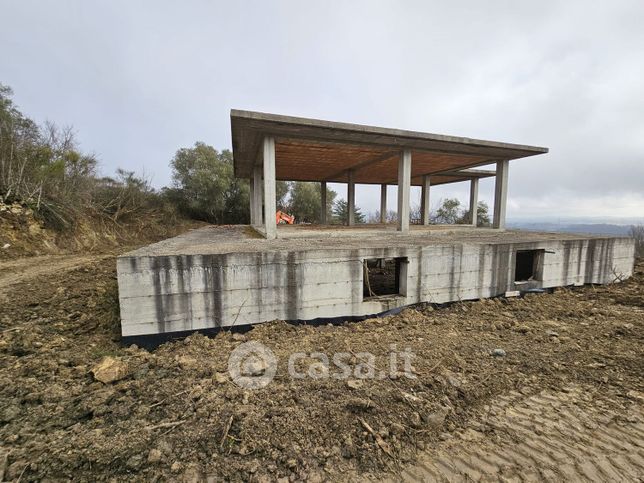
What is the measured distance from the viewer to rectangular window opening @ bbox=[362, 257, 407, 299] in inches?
205

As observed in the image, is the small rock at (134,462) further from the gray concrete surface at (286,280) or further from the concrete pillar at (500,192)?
the concrete pillar at (500,192)

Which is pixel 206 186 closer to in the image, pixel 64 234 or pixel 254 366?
pixel 64 234

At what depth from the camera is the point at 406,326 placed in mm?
4531

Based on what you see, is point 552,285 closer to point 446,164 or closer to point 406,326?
point 406,326

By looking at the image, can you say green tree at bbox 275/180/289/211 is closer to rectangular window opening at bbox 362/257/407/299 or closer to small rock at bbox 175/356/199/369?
rectangular window opening at bbox 362/257/407/299

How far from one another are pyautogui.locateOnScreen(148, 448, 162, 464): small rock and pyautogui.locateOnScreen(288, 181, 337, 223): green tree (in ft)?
73.5

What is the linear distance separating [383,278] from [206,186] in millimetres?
16417

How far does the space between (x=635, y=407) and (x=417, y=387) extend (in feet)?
6.55

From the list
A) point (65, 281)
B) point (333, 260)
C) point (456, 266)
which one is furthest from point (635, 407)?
point (65, 281)

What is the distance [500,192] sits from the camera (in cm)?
911

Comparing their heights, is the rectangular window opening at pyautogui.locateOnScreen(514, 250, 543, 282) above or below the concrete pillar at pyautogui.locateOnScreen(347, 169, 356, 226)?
below

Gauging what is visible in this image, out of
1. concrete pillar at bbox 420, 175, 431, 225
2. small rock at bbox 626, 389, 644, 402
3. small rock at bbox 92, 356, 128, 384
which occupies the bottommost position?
small rock at bbox 626, 389, 644, 402

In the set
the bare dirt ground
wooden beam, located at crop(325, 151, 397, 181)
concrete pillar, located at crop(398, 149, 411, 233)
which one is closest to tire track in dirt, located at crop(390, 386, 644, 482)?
the bare dirt ground

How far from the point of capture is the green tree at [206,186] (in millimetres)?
19922
